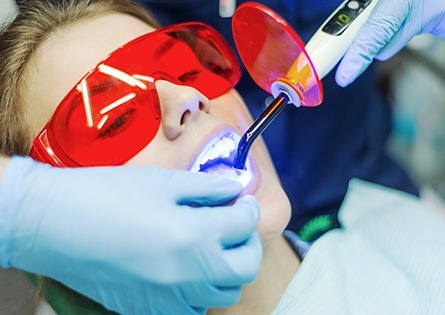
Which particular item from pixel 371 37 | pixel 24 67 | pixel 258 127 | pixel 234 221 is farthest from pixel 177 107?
pixel 371 37

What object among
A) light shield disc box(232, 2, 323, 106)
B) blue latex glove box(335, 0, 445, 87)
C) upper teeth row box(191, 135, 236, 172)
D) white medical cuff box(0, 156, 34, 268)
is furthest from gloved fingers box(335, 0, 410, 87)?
white medical cuff box(0, 156, 34, 268)

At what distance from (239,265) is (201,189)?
0.15m

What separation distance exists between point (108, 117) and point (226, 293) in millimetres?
409

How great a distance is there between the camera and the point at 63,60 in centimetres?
124

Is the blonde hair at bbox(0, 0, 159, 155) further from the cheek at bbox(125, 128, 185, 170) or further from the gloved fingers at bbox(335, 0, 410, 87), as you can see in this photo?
the gloved fingers at bbox(335, 0, 410, 87)

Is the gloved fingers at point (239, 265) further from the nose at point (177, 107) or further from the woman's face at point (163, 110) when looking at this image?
the nose at point (177, 107)

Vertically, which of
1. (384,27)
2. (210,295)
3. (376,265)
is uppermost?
(384,27)

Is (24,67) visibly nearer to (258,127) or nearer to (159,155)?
(159,155)

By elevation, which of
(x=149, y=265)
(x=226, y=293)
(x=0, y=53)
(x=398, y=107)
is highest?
(x=0, y=53)

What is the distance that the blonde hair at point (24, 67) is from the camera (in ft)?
4.21

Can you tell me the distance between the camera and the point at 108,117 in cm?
118

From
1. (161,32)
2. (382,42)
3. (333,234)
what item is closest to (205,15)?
(161,32)

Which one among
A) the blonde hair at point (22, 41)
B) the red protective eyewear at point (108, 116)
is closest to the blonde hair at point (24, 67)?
the blonde hair at point (22, 41)

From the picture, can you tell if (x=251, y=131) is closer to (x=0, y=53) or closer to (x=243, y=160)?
(x=243, y=160)
